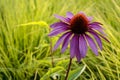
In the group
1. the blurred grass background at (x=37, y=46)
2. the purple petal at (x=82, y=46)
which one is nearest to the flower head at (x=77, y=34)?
the purple petal at (x=82, y=46)

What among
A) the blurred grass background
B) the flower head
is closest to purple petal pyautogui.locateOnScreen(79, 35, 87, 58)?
the flower head

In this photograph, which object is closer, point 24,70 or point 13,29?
point 24,70

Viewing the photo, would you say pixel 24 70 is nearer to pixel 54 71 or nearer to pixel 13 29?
pixel 13 29

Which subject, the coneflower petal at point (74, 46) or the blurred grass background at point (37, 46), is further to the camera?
the blurred grass background at point (37, 46)

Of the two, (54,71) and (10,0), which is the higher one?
(10,0)

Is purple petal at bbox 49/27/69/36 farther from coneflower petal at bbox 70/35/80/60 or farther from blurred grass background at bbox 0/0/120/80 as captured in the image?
blurred grass background at bbox 0/0/120/80

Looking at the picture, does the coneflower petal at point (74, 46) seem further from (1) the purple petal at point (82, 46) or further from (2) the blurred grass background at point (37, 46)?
(2) the blurred grass background at point (37, 46)

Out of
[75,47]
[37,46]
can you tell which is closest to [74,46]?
[75,47]

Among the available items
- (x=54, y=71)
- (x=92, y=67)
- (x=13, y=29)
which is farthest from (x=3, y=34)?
(x=54, y=71)
